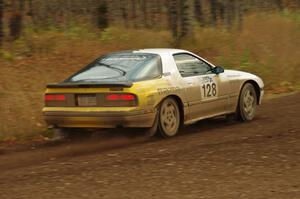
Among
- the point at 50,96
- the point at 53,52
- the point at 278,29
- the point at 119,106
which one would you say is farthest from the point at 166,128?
the point at 278,29

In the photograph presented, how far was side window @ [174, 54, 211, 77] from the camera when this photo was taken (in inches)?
389

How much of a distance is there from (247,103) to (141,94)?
296cm

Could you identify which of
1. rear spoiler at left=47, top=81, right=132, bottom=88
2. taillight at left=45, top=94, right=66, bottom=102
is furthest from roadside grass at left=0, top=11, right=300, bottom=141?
rear spoiler at left=47, top=81, right=132, bottom=88

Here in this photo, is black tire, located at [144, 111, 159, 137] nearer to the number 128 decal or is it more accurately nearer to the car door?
the car door

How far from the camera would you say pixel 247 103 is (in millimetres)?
11055

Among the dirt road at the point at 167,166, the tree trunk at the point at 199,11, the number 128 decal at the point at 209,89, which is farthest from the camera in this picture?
the tree trunk at the point at 199,11

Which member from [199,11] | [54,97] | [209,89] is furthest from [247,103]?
[199,11]

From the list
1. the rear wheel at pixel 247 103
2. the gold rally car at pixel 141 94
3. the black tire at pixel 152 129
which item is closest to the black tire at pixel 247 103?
the rear wheel at pixel 247 103

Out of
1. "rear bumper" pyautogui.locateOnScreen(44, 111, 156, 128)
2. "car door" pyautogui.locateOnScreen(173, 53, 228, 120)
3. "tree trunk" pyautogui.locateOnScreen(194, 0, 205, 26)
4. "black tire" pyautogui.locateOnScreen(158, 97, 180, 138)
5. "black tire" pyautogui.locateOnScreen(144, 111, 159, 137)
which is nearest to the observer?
"rear bumper" pyautogui.locateOnScreen(44, 111, 156, 128)

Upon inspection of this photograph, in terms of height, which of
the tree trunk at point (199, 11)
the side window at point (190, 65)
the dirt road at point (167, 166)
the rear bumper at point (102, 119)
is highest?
the tree trunk at point (199, 11)

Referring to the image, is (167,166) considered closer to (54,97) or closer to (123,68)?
(123,68)

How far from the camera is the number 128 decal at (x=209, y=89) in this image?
394 inches

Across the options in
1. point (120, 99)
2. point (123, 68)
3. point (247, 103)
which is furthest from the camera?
point (247, 103)

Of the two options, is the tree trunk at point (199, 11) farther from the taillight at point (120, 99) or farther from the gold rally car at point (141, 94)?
the taillight at point (120, 99)
